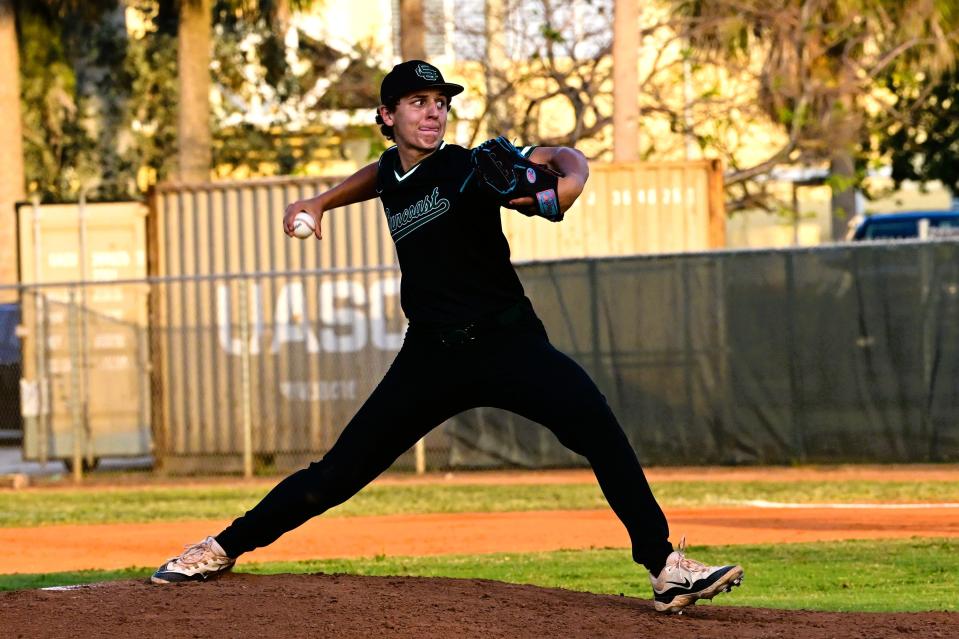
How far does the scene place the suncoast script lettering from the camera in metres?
6.15

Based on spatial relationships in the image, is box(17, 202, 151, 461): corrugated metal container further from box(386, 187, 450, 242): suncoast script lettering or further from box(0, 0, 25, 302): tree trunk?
box(386, 187, 450, 242): suncoast script lettering

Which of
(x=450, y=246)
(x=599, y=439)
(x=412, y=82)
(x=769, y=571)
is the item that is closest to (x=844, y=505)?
(x=769, y=571)

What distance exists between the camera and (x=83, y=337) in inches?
757

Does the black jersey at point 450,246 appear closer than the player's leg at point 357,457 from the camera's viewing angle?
Yes

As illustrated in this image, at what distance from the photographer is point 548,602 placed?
6.57 metres

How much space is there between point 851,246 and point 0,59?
52.6ft

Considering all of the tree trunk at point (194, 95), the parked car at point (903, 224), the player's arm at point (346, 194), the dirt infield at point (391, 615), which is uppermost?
the tree trunk at point (194, 95)

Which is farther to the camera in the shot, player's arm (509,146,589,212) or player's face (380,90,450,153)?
player's face (380,90,450,153)

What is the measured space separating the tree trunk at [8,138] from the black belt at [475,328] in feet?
72.2

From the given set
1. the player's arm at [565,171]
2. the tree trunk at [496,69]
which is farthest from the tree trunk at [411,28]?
the player's arm at [565,171]

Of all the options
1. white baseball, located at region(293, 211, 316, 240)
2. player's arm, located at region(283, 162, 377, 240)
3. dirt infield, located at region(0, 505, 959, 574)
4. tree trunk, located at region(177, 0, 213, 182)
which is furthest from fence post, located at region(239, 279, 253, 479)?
white baseball, located at region(293, 211, 316, 240)

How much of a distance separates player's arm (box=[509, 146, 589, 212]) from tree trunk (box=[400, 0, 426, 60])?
18238 millimetres

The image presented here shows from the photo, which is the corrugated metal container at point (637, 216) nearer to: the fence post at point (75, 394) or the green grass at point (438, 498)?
the green grass at point (438, 498)

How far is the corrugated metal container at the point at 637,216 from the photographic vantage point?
61.7 feet
